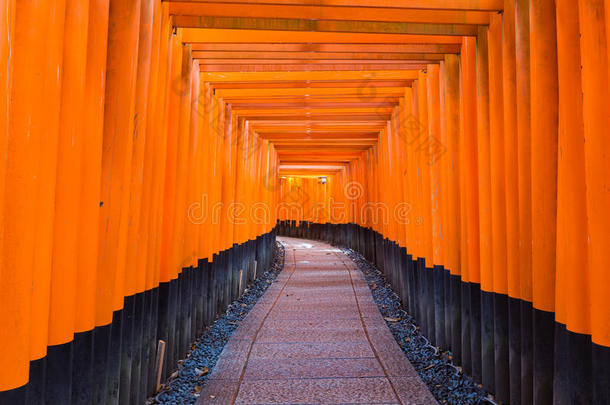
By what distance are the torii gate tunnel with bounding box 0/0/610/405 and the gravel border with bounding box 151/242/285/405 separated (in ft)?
0.79

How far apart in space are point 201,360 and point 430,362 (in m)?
2.68

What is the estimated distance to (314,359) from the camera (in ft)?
15.0

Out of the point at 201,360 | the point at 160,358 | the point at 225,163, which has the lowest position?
the point at 201,360

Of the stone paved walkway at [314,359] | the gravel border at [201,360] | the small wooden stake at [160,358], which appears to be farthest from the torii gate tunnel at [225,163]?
the stone paved walkway at [314,359]

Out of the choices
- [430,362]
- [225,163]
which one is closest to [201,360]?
[430,362]

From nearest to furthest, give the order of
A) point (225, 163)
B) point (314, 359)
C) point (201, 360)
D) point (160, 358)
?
point (160, 358) < point (314, 359) < point (201, 360) < point (225, 163)

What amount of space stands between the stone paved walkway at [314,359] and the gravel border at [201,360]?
0.14 metres

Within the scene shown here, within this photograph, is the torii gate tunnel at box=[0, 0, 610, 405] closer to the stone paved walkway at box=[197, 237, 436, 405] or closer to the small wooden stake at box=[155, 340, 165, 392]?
the small wooden stake at box=[155, 340, 165, 392]

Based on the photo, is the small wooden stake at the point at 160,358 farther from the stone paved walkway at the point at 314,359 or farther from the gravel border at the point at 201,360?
the stone paved walkway at the point at 314,359

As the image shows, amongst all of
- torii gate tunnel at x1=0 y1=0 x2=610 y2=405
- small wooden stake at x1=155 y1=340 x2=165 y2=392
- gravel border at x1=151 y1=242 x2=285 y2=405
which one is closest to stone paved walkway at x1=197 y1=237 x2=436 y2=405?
gravel border at x1=151 y1=242 x2=285 y2=405

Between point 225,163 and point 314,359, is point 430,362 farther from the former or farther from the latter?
point 225,163

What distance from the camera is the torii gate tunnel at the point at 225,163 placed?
1899 millimetres

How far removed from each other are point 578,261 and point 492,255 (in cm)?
133

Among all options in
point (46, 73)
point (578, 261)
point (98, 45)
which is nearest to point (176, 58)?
point (98, 45)
